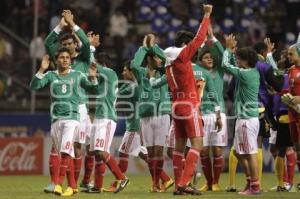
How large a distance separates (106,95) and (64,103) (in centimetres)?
131

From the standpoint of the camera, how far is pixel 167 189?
55.0 feet

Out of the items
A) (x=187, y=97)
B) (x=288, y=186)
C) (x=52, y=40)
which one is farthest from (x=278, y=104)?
(x=52, y=40)

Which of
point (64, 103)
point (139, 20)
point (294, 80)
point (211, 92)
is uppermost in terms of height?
point (139, 20)

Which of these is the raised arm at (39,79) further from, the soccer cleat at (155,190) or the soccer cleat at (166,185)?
the soccer cleat at (166,185)

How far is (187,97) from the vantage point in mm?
14477

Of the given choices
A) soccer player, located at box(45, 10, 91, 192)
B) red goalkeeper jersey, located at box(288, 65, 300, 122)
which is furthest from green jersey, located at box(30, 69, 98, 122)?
red goalkeeper jersey, located at box(288, 65, 300, 122)

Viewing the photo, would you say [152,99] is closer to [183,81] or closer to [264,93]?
[264,93]

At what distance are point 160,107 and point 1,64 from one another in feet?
28.3

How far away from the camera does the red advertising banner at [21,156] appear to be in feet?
74.1

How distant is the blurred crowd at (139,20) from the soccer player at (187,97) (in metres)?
10.8

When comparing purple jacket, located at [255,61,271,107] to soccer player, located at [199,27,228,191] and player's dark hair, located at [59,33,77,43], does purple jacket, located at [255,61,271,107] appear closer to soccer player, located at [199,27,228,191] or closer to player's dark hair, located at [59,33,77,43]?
soccer player, located at [199,27,228,191]

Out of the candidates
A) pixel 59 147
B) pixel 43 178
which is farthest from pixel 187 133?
pixel 43 178

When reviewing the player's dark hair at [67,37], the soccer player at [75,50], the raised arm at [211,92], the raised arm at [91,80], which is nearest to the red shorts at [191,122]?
the raised arm at [91,80]

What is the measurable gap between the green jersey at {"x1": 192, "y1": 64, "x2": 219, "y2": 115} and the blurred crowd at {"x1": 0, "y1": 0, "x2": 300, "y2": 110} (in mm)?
9097
